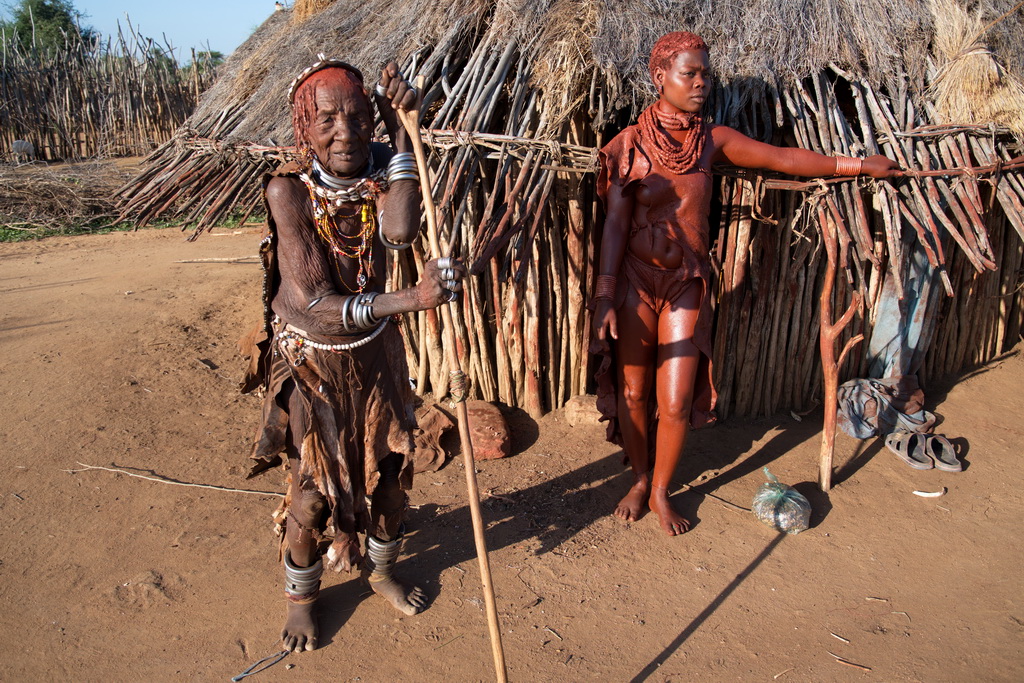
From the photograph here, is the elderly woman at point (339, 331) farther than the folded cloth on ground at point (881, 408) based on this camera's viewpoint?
No

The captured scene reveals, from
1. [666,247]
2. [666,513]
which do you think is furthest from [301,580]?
[666,247]

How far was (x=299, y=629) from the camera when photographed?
8.72 ft

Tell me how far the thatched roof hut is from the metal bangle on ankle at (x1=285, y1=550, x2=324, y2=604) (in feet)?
5.27

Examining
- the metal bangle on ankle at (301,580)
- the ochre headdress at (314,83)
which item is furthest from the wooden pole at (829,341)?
the metal bangle on ankle at (301,580)

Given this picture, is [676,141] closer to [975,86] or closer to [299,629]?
[975,86]

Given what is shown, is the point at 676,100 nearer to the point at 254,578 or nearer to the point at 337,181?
the point at 337,181

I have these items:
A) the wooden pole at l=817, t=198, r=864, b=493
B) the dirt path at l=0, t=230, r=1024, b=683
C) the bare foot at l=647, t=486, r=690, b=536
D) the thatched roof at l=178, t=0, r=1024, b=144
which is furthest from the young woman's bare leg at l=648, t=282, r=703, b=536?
the thatched roof at l=178, t=0, r=1024, b=144

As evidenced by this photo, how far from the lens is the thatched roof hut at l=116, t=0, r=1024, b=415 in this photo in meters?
3.64

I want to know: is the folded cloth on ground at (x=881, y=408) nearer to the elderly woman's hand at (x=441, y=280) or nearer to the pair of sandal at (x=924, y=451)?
the pair of sandal at (x=924, y=451)

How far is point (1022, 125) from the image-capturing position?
3.74 m

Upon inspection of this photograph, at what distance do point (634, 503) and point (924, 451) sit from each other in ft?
5.68

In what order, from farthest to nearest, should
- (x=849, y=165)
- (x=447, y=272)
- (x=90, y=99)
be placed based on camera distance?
(x=90, y=99), (x=849, y=165), (x=447, y=272)

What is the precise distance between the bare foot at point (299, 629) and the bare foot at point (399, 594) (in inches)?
10.3

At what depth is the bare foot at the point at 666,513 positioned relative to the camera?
11.0 ft
